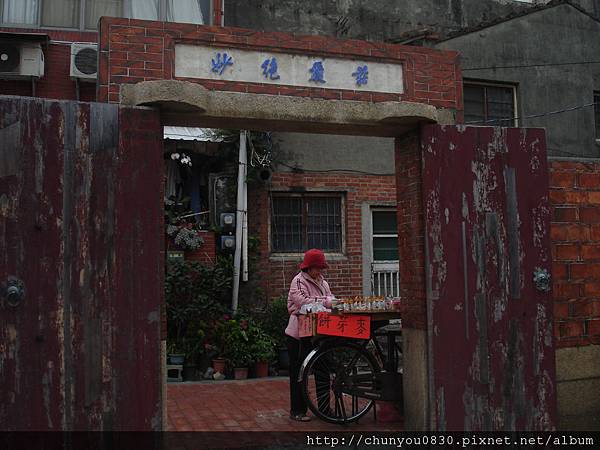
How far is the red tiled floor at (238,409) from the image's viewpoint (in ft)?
19.9

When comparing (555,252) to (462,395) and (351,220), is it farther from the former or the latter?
(351,220)

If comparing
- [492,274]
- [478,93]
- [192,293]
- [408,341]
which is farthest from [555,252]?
[478,93]

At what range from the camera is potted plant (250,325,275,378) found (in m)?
8.94

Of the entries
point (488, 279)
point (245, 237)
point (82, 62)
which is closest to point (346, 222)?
point (245, 237)

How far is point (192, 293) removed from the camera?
30.5 ft

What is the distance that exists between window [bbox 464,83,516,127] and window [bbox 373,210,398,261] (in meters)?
2.66

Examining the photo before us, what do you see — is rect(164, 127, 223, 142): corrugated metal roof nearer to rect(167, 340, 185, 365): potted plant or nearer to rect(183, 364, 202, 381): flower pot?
rect(167, 340, 185, 365): potted plant

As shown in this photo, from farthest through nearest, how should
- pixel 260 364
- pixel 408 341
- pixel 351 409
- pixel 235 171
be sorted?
pixel 235 171, pixel 260 364, pixel 351 409, pixel 408 341

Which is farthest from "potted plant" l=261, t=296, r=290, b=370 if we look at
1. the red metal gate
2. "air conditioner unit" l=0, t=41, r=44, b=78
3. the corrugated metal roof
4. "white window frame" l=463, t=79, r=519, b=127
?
"white window frame" l=463, t=79, r=519, b=127

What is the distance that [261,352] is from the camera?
8.98 m

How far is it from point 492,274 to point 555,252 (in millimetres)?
773

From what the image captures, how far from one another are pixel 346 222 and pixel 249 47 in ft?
18.6

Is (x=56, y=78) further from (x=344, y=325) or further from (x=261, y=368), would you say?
(x=344, y=325)

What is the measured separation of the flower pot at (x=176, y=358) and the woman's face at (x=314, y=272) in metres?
3.20
